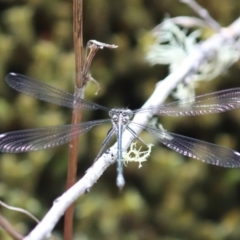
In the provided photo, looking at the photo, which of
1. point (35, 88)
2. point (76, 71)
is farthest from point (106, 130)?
point (76, 71)

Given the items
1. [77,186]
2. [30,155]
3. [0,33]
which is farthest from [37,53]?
[77,186]

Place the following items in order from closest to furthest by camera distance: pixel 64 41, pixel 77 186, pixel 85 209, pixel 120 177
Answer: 1. pixel 77 186
2. pixel 120 177
3. pixel 85 209
4. pixel 64 41

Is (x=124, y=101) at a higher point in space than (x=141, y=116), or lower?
higher

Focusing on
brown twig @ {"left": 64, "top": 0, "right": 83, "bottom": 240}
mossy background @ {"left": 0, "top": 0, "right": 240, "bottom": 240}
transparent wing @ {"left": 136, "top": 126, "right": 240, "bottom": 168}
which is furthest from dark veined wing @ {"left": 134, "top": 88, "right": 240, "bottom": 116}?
mossy background @ {"left": 0, "top": 0, "right": 240, "bottom": 240}

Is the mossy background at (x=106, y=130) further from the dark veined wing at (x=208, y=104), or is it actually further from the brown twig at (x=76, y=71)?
the brown twig at (x=76, y=71)

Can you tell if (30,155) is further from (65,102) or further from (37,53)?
(65,102)

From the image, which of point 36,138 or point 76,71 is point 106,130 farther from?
point 76,71
